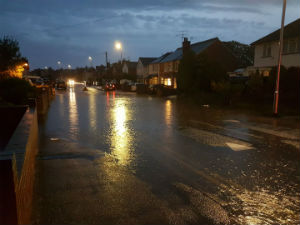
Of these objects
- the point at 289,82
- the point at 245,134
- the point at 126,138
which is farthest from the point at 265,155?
the point at 289,82

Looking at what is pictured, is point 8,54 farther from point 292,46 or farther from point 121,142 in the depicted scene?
point 292,46

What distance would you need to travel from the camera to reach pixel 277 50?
86.2 ft

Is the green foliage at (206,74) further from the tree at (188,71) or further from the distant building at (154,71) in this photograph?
the distant building at (154,71)

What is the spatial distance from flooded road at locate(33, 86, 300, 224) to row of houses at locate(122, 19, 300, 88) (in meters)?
16.8

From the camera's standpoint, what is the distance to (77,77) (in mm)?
167250

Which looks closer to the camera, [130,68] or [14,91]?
[14,91]

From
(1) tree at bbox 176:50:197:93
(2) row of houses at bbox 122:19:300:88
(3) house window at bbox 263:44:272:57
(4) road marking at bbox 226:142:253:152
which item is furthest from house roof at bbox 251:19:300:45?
(4) road marking at bbox 226:142:253:152

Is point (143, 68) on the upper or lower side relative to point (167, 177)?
upper

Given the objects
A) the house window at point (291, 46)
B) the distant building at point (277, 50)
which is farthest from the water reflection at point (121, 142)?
the house window at point (291, 46)

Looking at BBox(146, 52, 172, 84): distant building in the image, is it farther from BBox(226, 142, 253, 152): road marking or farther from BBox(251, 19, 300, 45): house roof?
BBox(226, 142, 253, 152): road marking

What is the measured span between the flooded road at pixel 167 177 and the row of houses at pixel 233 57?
55.2 ft

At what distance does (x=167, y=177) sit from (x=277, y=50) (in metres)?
24.9

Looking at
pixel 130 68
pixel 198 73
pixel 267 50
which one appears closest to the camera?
pixel 198 73

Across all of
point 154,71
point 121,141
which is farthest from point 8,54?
point 154,71
